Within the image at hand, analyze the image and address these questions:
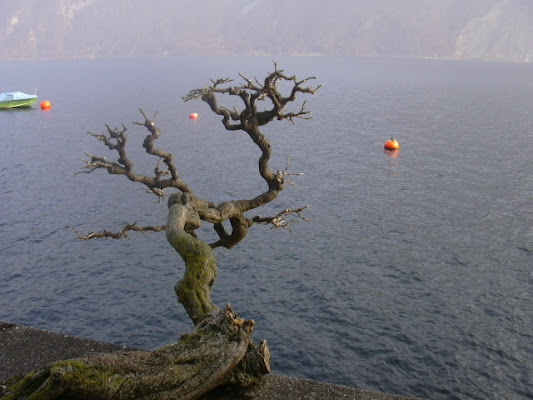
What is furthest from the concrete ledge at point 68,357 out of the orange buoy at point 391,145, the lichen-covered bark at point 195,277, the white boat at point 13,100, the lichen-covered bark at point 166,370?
the white boat at point 13,100

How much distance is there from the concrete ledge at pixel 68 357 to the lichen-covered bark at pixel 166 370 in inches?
46.2

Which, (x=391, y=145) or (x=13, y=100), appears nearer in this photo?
(x=391, y=145)

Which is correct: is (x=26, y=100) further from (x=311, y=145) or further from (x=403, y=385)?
(x=403, y=385)

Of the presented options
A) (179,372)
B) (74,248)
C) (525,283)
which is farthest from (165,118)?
(179,372)

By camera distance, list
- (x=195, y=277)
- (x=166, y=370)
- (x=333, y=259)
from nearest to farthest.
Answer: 1. (x=166, y=370)
2. (x=195, y=277)
3. (x=333, y=259)

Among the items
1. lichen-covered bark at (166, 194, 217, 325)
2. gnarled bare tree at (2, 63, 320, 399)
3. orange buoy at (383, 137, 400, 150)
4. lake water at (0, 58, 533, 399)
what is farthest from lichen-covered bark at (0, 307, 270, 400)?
orange buoy at (383, 137, 400, 150)

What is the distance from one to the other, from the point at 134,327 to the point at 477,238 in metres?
26.3

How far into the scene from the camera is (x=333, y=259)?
40.1 meters

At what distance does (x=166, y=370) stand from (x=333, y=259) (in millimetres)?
29232

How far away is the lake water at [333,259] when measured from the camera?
29.0m

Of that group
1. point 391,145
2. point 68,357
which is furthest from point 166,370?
point 391,145

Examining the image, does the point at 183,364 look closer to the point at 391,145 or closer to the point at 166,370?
the point at 166,370

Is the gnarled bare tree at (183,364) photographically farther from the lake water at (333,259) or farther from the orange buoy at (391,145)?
the orange buoy at (391,145)

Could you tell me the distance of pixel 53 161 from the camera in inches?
2778
